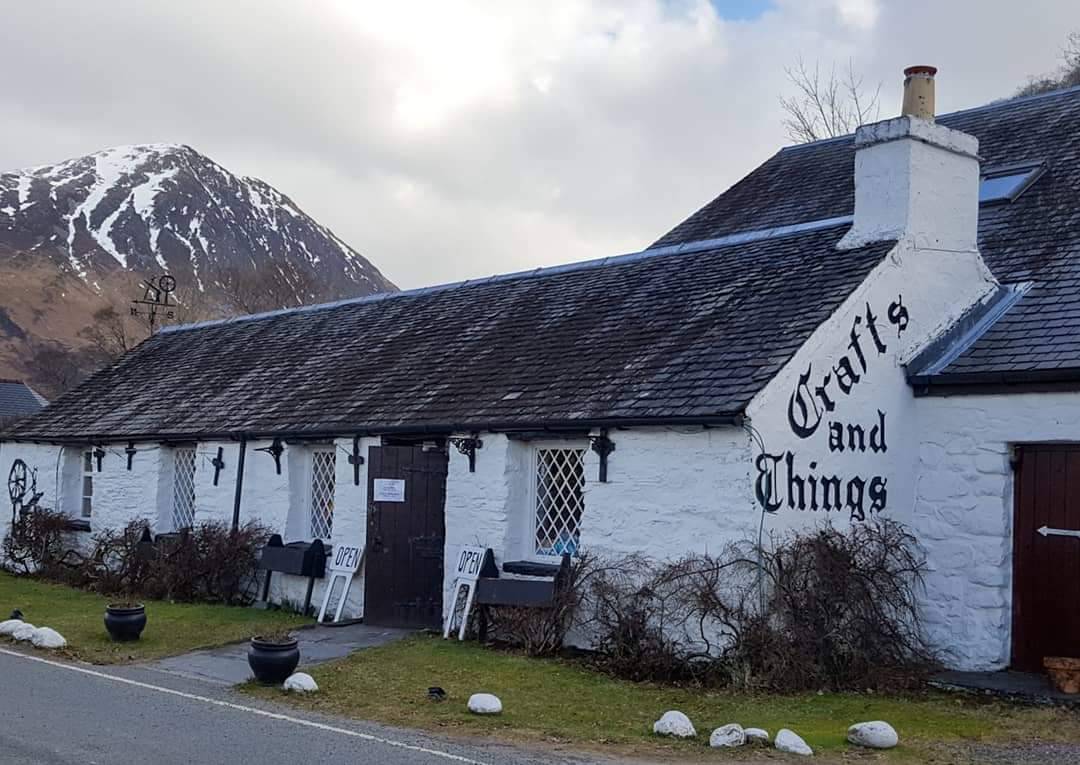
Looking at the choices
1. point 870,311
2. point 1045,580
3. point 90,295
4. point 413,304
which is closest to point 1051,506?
point 1045,580

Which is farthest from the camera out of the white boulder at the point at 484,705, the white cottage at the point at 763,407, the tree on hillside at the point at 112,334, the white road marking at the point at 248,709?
the tree on hillside at the point at 112,334

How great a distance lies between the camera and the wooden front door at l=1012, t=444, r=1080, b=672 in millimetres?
10836

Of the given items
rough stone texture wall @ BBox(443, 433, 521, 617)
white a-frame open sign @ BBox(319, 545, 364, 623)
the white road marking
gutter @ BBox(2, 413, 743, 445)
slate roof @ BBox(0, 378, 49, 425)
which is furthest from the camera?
slate roof @ BBox(0, 378, 49, 425)

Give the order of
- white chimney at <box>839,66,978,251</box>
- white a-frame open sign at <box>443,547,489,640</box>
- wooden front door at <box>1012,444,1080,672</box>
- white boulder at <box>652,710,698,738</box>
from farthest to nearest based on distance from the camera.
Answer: white a-frame open sign at <box>443,547,489,640</box> < white chimney at <box>839,66,978,251</box> < wooden front door at <box>1012,444,1080,672</box> < white boulder at <box>652,710,698,738</box>

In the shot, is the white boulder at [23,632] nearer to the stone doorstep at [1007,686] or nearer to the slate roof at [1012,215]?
the stone doorstep at [1007,686]

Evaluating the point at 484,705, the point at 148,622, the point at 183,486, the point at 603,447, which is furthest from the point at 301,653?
the point at 183,486

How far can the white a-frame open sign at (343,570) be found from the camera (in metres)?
14.3

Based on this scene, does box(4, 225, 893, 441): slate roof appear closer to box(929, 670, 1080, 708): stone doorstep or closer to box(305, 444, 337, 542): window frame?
box(305, 444, 337, 542): window frame

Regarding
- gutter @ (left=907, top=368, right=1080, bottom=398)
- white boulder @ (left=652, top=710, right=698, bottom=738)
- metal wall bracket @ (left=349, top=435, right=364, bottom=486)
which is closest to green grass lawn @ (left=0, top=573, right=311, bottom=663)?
metal wall bracket @ (left=349, top=435, right=364, bottom=486)

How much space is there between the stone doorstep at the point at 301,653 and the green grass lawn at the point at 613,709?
2.30ft

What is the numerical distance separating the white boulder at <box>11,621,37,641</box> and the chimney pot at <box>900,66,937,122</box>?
11109 mm

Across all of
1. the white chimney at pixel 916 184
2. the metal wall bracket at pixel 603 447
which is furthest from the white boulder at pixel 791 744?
the white chimney at pixel 916 184

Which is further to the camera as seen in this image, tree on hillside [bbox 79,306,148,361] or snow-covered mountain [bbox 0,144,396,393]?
snow-covered mountain [bbox 0,144,396,393]

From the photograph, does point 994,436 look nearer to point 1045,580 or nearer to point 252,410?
point 1045,580
